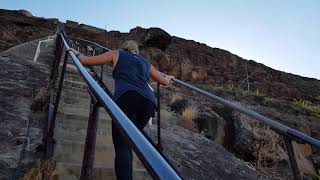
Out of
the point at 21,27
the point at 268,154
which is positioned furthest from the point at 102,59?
the point at 21,27

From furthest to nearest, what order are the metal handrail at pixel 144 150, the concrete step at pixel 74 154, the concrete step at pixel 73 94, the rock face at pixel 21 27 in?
the rock face at pixel 21 27 → the concrete step at pixel 73 94 → the concrete step at pixel 74 154 → the metal handrail at pixel 144 150

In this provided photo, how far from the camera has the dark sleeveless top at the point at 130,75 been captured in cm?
376

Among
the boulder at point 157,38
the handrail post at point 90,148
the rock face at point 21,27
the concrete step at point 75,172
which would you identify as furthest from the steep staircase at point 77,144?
the boulder at point 157,38

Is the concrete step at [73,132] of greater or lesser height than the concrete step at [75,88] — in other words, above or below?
below

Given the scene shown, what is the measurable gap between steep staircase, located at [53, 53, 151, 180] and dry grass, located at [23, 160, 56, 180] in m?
0.18

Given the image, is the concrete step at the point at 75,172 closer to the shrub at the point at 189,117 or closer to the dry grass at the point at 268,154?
the shrub at the point at 189,117

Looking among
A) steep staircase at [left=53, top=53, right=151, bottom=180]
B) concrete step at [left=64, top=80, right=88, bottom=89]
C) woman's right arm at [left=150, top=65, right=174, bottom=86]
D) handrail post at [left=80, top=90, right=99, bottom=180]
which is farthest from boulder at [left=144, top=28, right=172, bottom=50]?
handrail post at [left=80, top=90, right=99, bottom=180]

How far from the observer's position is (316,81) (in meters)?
21.5

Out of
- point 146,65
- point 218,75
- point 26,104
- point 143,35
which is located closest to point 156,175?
point 146,65

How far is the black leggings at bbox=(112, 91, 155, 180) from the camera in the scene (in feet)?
10.8

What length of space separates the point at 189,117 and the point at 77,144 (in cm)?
466

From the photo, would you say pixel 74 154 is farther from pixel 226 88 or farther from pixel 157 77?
pixel 226 88

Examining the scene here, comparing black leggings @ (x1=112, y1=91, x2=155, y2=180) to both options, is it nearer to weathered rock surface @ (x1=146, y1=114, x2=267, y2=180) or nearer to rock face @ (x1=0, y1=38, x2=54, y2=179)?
rock face @ (x1=0, y1=38, x2=54, y2=179)

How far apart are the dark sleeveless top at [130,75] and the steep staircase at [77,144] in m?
0.85
